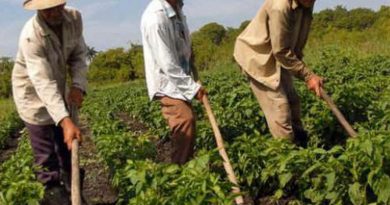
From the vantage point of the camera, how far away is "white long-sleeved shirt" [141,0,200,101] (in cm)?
475

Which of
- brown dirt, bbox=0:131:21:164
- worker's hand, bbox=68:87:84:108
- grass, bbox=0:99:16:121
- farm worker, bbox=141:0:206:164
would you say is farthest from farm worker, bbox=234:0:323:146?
grass, bbox=0:99:16:121

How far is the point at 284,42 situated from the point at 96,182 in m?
3.17

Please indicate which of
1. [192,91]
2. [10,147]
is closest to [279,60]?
[192,91]

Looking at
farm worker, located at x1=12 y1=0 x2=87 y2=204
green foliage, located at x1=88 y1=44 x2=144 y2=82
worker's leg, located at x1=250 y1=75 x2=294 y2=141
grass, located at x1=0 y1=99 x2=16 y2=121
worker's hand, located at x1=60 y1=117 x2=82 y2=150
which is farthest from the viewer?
green foliage, located at x1=88 y1=44 x2=144 y2=82

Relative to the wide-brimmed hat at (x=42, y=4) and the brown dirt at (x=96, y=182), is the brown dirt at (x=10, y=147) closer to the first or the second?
the brown dirt at (x=96, y=182)

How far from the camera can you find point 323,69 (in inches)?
500

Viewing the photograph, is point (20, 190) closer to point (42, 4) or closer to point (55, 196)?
point (55, 196)

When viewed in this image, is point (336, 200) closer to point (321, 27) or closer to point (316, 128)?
point (316, 128)

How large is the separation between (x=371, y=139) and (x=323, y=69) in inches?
355

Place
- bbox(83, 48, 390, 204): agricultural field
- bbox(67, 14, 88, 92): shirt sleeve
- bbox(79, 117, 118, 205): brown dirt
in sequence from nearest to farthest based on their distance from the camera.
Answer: bbox(83, 48, 390, 204): agricultural field
bbox(67, 14, 88, 92): shirt sleeve
bbox(79, 117, 118, 205): brown dirt

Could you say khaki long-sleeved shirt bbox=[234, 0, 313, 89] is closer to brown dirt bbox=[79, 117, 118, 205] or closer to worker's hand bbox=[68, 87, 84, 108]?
worker's hand bbox=[68, 87, 84, 108]

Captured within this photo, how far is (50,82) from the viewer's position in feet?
14.6

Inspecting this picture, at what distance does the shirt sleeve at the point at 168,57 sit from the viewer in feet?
15.5

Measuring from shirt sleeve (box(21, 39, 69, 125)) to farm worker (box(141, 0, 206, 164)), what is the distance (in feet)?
2.67
